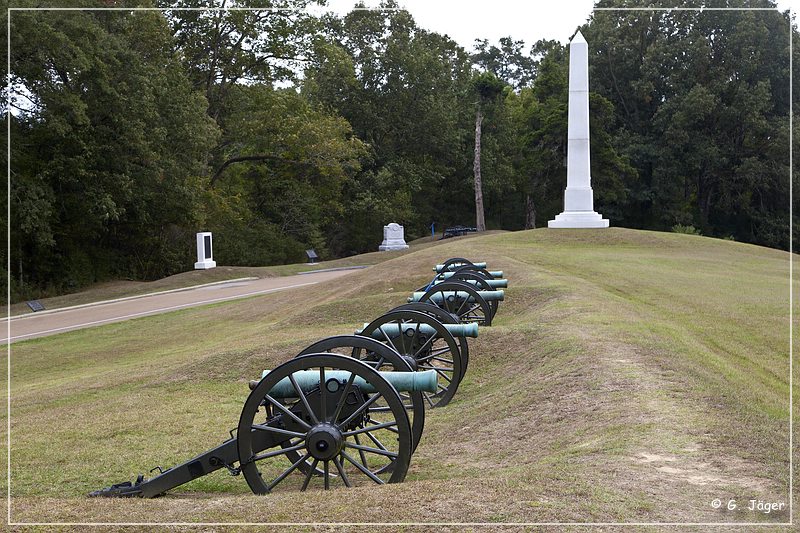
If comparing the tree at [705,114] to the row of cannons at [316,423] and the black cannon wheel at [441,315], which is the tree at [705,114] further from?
the row of cannons at [316,423]

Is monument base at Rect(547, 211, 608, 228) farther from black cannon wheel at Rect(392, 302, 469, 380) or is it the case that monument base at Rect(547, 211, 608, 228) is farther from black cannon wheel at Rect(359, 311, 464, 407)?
black cannon wheel at Rect(359, 311, 464, 407)

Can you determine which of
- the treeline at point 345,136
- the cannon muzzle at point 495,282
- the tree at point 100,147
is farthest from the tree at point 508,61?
the cannon muzzle at point 495,282

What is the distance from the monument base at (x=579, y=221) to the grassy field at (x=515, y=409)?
8.91m

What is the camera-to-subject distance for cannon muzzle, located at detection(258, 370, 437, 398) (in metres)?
5.47

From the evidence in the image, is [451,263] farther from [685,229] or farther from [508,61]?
[508,61]

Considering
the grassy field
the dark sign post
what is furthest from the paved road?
the grassy field

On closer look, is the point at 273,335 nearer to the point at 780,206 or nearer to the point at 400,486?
the point at 400,486

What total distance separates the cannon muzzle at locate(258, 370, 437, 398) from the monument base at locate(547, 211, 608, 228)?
22.3 metres

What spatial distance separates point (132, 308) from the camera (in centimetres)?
2247

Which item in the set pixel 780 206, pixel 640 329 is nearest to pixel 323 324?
pixel 640 329

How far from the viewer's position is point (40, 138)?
27.6 meters

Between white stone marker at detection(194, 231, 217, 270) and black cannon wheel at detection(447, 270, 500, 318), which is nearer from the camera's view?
black cannon wheel at detection(447, 270, 500, 318)

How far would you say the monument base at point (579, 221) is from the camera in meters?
27.4

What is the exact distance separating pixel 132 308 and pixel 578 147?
14.6 meters
